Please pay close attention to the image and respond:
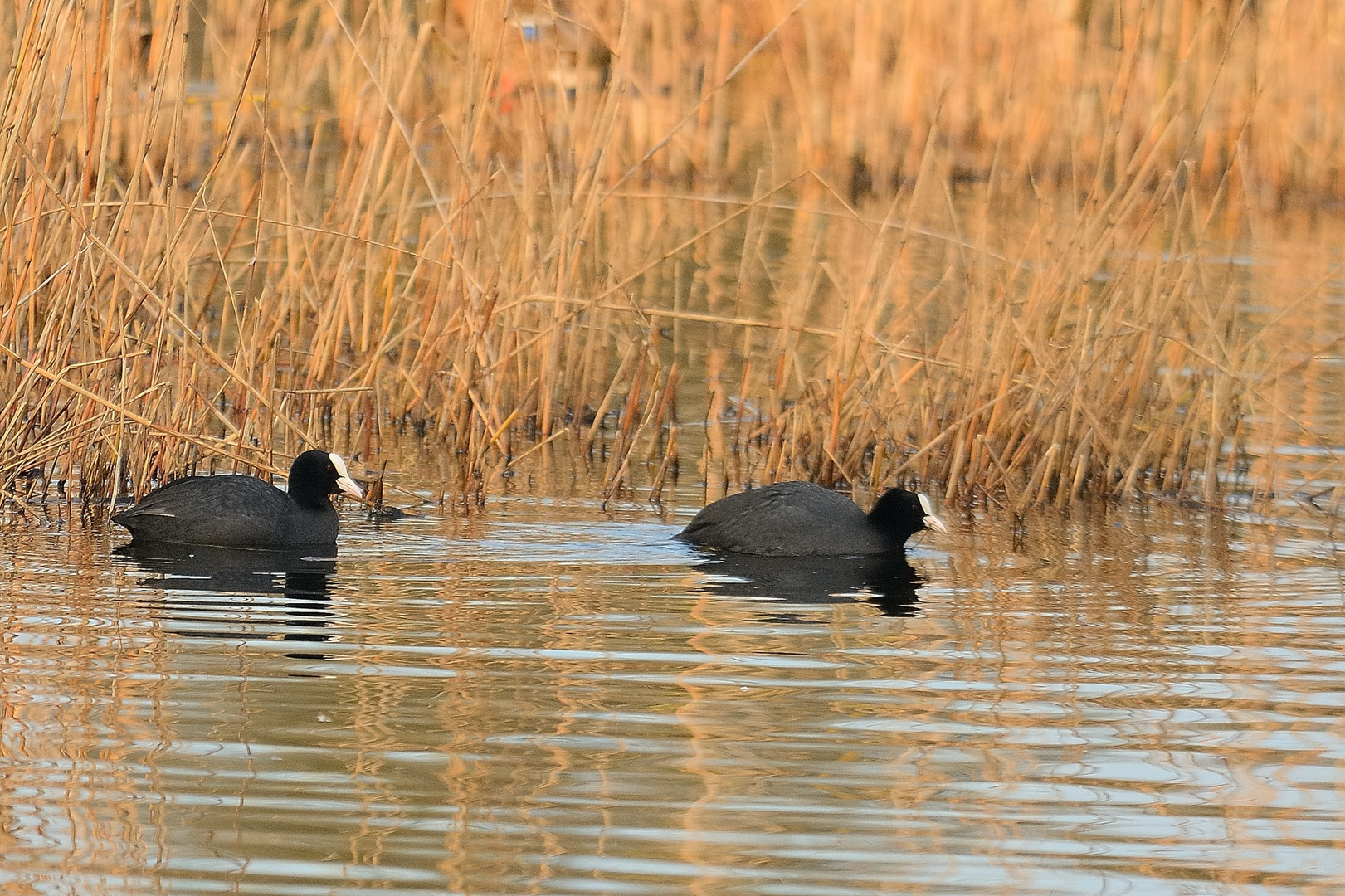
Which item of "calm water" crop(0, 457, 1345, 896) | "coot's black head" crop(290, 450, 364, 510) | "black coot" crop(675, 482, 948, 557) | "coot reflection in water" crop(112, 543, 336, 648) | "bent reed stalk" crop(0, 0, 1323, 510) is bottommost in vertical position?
"calm water" crop(0, 457, 1345, 896)

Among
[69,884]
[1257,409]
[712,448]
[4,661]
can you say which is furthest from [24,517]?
[1257,409]

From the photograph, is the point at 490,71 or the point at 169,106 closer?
the point at 490,71

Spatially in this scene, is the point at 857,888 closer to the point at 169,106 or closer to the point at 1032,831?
the point at 1032,831

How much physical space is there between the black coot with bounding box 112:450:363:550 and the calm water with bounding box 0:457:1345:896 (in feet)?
0.51

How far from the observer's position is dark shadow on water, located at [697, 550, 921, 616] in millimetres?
7086

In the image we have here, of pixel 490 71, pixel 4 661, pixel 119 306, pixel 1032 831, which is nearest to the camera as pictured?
pixel 1032 831

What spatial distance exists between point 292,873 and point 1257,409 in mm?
8003

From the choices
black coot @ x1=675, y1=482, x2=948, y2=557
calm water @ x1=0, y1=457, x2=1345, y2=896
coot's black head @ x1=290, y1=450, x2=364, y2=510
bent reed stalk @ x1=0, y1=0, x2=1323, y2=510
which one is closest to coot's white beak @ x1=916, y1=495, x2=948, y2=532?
black coot @ x1=675, y1=482, x2=948, y2=557

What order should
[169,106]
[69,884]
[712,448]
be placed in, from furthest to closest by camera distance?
[169,106]
[712,448]
[69,884]

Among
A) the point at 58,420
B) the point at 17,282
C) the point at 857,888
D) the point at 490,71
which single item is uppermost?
the point at 490,71

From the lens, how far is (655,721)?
518 cm

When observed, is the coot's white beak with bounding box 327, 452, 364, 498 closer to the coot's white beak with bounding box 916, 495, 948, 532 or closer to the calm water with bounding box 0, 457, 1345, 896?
the calm water with bounding box 0, 457, 1345, 896

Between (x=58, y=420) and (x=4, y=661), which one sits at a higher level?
(x=58, y=420)

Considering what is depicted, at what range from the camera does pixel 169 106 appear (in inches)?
571
